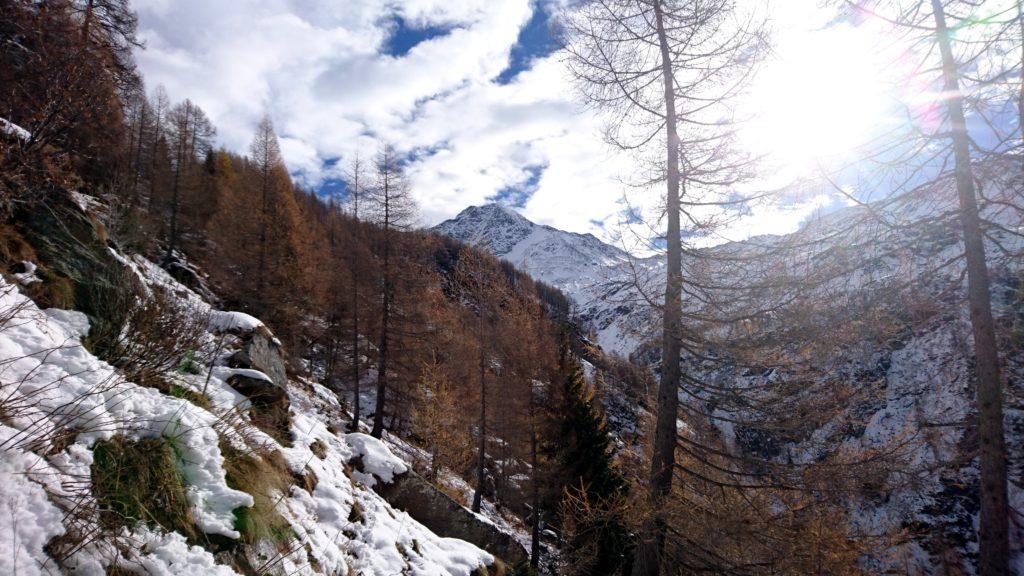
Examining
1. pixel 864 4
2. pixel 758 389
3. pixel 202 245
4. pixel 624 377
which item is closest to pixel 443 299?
pixel 624 377

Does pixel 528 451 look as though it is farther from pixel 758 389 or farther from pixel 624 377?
pixel 758 389

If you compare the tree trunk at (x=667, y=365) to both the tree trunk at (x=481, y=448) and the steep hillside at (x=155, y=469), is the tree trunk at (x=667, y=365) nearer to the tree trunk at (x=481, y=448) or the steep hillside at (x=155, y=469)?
the steep hillside at (x=155, y=469)

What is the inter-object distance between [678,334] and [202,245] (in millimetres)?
31464

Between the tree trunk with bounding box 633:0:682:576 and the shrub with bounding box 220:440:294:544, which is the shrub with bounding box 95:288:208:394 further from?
the tree trunk with bounding box 633:0:682:576

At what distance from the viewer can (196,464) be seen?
Result: 3264 millimetres

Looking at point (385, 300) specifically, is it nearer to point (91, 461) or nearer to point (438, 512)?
Result: point (438, 512)

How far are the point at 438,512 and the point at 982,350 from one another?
9.26m

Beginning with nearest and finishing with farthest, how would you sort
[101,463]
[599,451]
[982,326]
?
[101,463] < [982,326] < [599,451]

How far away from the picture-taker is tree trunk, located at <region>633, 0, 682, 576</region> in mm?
5734

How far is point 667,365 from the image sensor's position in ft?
19.8

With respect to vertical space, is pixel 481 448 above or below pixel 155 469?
below

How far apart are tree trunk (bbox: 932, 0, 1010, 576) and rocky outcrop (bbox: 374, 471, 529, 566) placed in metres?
8.17

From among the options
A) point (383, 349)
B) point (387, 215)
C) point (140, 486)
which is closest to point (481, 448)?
point (383, 349)

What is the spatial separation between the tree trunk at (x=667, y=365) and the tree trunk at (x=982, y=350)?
3.23 m
